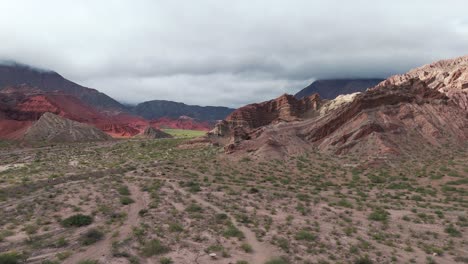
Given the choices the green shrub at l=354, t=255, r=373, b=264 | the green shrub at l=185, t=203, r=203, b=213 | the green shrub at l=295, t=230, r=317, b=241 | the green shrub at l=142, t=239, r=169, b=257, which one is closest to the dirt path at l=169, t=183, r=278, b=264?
the green shrub at l=295, t=230, r=317, b=241

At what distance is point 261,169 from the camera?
140 ft

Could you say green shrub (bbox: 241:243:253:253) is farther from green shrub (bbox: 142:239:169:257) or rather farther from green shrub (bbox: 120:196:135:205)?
green shrub (bbox: 120:196:135:205)

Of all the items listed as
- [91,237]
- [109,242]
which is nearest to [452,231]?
[109,242]

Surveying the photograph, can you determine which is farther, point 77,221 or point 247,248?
point 77,221

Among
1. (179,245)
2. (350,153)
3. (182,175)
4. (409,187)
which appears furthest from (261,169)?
(179,245)

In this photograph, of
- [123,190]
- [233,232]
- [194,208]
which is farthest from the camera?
[123,190]

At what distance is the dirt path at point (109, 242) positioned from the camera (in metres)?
15.1

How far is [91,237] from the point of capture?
1766 cm

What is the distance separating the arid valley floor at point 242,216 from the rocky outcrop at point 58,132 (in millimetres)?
80800

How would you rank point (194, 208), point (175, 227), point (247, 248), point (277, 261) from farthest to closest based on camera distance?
point (194, 208) < point (175, 227) < point (247, 248) < point (277, 261)

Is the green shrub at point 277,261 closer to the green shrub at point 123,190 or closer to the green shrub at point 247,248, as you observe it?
the green shrub at point 247,248

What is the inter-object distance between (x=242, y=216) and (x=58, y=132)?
108 metres

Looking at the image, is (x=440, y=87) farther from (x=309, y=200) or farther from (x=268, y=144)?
(x=309, y=200)

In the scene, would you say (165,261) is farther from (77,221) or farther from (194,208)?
(194,208)
